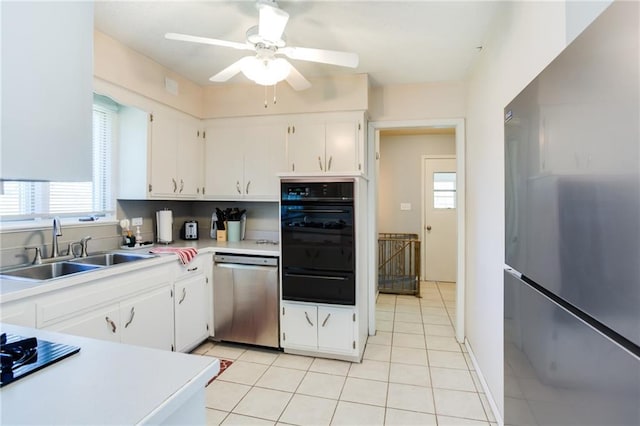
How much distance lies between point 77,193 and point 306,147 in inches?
78.0

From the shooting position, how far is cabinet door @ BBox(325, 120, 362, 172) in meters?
3.13

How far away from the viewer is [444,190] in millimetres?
5367

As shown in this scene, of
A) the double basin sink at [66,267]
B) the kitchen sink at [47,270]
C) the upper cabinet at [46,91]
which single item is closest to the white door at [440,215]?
the double basin sink at [66,267]

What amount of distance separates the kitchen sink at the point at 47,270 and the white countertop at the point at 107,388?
1.52 m

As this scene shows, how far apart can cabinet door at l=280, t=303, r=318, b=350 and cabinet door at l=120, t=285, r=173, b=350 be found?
924 mm

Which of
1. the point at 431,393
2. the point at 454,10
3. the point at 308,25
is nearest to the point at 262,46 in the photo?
the point at 308,25

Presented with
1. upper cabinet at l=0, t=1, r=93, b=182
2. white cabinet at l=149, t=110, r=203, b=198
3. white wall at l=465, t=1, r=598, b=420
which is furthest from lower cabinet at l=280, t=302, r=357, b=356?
upper cabinet at l=0, t=1, r=93, b=182

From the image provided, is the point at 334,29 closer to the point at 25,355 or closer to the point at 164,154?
the point at 164,154

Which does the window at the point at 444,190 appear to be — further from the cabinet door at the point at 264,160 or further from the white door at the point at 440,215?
the cabinet door at the point at 264,160

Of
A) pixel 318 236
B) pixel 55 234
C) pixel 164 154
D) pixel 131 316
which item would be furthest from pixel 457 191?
pixel 55 234

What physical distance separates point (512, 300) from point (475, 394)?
5.01 feet

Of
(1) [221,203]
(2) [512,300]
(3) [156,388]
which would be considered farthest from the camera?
(1) [221,203]

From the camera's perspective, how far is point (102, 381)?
76 centimetres

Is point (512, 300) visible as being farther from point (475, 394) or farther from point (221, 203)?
point (221, 203)
